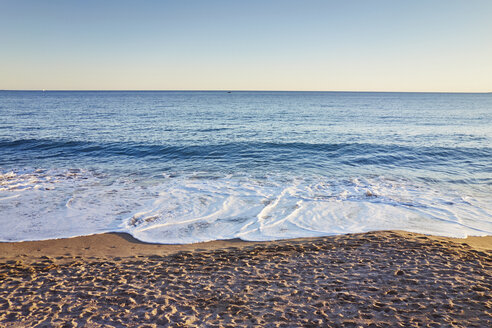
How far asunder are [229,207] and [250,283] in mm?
5579

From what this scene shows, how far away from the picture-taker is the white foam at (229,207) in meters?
9.59

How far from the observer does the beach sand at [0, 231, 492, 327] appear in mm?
5086

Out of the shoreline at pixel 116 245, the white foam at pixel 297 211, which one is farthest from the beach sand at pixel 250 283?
the white foam at pixel 297 211

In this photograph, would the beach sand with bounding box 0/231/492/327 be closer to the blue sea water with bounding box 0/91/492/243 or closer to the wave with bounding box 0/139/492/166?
the blue sea water with bounding box 0/91/492/243

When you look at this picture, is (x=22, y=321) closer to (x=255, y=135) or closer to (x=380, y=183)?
(x=380, y=183)

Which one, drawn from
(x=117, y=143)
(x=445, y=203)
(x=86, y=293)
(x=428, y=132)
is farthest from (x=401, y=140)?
(x=86, y=293)

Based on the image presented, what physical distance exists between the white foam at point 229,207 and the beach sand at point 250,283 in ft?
3.34

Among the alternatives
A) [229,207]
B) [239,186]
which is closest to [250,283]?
[229,207]

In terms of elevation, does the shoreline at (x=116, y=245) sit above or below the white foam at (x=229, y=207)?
below

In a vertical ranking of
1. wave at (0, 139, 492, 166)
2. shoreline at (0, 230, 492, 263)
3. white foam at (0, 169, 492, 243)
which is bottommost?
shoreline at (0, 230, 492, 263)

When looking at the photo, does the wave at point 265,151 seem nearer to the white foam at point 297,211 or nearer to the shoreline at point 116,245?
the white foam at point 297,211

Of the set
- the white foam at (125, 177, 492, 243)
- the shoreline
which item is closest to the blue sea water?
the white foam at (125, 177, 492, 243)

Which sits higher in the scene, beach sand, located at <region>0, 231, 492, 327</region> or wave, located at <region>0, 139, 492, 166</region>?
wave, located at <region>0, 139, 492, 166</region>

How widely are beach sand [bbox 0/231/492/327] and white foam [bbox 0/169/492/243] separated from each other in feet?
3.34
